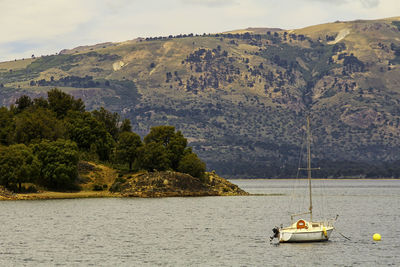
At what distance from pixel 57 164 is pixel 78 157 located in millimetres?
9697

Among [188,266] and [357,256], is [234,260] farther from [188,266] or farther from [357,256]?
[357,256]

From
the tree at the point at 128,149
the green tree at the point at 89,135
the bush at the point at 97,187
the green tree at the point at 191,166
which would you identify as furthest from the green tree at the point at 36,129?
the green tree at the point at 191,166

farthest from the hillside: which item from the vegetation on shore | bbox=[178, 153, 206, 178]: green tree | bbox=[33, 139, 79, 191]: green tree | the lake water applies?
the lake water

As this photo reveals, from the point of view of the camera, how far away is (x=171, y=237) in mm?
96125

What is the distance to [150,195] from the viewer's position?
590 ft

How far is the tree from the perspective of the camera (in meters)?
188

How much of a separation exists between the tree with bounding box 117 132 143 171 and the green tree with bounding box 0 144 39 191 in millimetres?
30165

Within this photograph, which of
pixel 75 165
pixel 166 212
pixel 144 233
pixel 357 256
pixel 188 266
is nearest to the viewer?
pixel 188 266

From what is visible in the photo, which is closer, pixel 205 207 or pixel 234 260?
pixel 234 260

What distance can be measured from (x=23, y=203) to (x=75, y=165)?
822 inches

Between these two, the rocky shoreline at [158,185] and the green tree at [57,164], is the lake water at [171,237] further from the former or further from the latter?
the rocky shoreline at [158,185]

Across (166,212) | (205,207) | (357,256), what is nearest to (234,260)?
(357,256)

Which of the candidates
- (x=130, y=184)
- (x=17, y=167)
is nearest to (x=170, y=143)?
(x=130, y=184)

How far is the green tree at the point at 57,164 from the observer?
16525cm
